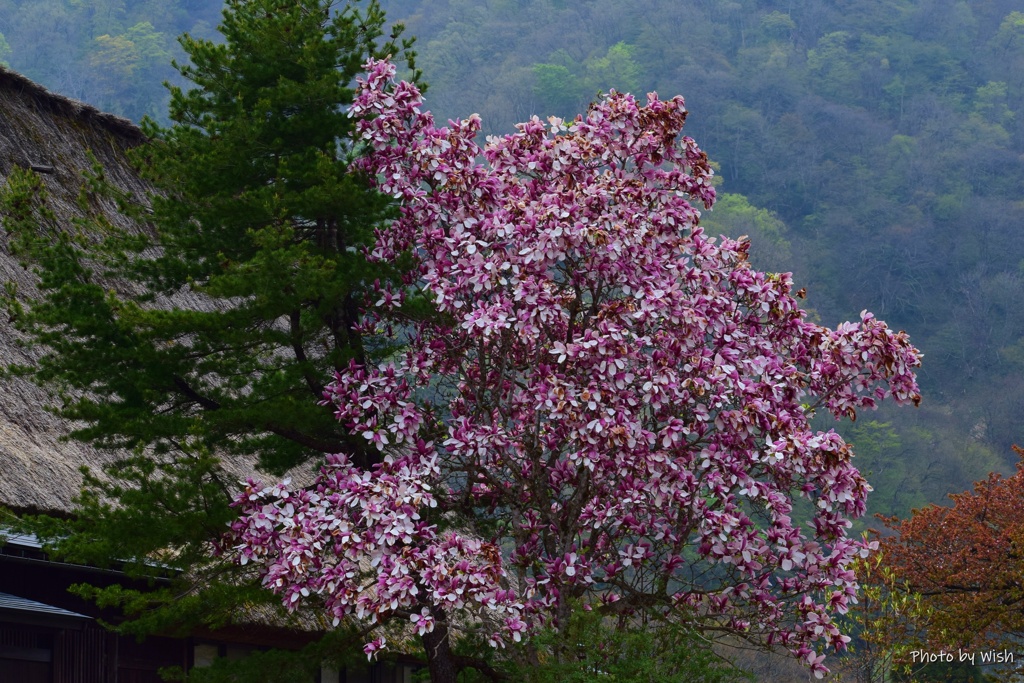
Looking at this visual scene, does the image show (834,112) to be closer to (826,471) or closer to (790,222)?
(790,222)

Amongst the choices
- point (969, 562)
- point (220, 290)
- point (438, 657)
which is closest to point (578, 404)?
Result: point (438, 657)

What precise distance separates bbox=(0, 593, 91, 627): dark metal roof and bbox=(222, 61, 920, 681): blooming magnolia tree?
1500mm

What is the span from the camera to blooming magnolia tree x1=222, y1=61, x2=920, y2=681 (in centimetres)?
795

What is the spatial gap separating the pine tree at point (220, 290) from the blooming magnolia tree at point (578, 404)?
1.17 ft

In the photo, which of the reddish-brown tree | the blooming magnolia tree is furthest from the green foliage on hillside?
the blooming magnolia tree

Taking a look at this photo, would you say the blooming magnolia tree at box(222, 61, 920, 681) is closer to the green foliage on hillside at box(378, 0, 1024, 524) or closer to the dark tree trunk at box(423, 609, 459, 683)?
the dark tree trunk at box(423, 609, 459, 683)

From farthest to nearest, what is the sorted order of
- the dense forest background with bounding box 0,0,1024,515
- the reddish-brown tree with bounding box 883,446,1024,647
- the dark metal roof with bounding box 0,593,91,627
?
the dense forest background with bounding box 0,0,1024,515
the reddish-brown tree with bounding box 883,446,1024,647
the dark metal roof with bounding box 0,593,91,627

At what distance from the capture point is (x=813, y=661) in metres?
8.45

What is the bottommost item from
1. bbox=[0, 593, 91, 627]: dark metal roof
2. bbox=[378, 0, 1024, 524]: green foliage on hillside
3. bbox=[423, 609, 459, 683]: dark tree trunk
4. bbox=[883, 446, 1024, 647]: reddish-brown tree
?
bbox=[423, 609, 459, 683]: dark tree trunk

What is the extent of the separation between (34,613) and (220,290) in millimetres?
2518

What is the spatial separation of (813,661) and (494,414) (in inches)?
105

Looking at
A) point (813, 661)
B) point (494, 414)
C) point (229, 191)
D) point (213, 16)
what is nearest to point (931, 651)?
point (813, 661)

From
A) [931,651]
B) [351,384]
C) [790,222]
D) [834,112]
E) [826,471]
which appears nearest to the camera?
[826,471]

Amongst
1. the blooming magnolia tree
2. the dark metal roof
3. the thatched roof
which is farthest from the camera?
the thatched roof
